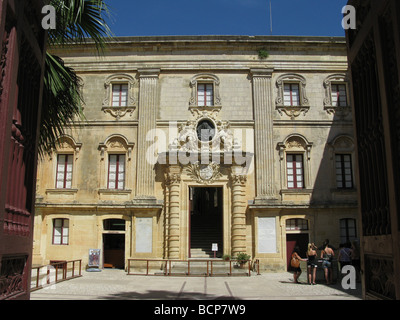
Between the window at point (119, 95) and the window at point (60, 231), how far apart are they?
6.75 meters

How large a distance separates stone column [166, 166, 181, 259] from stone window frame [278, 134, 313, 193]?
5.38 meters

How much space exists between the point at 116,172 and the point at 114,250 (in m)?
4.03

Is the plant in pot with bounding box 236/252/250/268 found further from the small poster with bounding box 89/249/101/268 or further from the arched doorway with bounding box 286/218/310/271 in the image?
the small poster with bounding box 89/249/101/268

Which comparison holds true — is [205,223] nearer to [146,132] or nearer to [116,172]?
[116,172]

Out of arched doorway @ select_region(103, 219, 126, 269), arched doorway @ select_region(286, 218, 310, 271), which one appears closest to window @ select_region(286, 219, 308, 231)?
arched doorway @ select_region(286, 218, 310, 271)

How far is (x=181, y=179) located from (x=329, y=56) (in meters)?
10.5

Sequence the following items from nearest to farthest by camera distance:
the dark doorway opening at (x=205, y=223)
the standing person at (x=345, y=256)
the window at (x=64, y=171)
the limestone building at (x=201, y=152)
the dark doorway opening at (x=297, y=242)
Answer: the standing person at (x=345, y=256) → the limestone building at (x=201, y=152) → the dark doorway opening at (x=297, y=242) → the window at (x=64, y=171) → the dark doorway opening at (x=205, y=223)

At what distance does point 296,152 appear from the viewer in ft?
74.6

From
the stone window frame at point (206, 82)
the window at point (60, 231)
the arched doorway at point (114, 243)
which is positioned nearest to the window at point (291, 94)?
the stone window frame at point (206, 82)

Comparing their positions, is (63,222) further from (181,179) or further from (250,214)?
(250,214)

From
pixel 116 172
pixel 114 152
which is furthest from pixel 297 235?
pixel 114 152

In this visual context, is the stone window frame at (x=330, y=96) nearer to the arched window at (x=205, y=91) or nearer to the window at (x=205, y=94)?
the arched window at (x=205, y=91)

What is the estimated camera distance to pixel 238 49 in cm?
2350

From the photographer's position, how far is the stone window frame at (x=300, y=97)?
22984 millimetres
